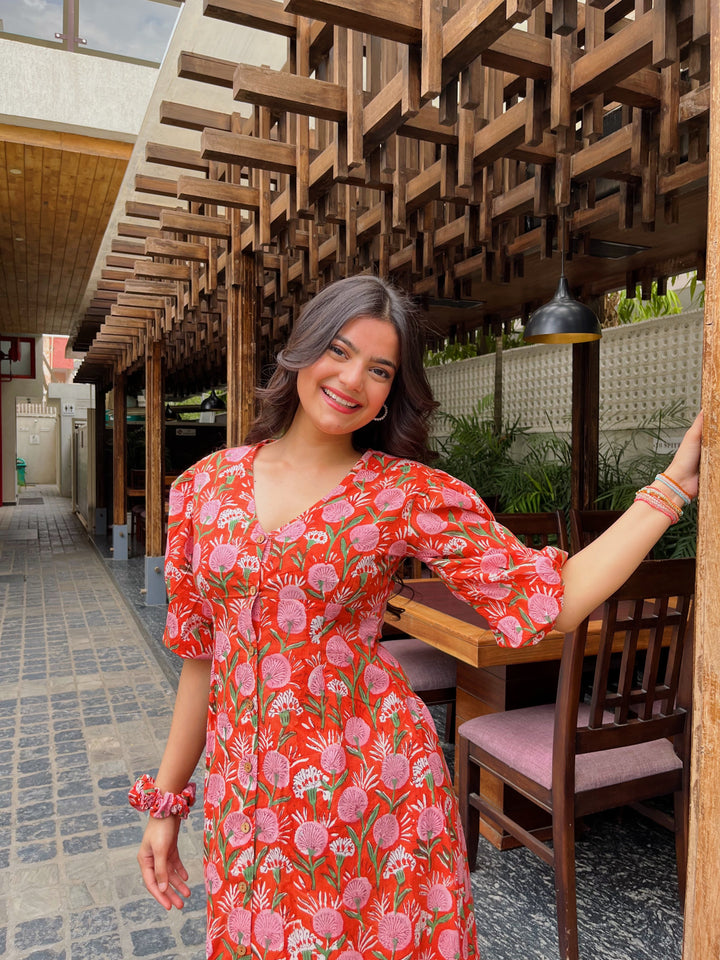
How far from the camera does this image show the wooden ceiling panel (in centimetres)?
630

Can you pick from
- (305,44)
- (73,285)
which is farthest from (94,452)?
(305,44)

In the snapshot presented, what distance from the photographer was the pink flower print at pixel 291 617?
1.04 metres

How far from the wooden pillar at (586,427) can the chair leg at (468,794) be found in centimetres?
275

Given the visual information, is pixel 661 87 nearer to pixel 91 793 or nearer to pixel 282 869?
pixel 282 869

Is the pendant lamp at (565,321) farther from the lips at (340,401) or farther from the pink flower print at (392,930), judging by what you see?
the pink flower print at (392,930)

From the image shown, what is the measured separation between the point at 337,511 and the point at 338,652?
213 millimetres

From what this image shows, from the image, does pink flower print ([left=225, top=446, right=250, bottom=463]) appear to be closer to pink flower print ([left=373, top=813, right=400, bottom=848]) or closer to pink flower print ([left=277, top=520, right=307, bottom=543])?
pink flower print ([left=277, top=520, right=307, bottom=543])

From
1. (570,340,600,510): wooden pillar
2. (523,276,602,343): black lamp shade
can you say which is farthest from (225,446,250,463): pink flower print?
(570,340,600,510): wooden pillar

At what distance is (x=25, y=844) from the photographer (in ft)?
8.48

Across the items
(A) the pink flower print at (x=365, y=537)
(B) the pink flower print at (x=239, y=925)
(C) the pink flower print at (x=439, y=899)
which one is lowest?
(B) the pink flower print at (x=239, y=925)

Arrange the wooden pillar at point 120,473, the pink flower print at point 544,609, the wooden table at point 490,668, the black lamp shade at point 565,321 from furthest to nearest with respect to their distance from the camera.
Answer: the wooden pillar at point 120,473 → the black lamp shade at point 565,321 → the wooden table at point 490,668 → the pink flower print at point 544,609

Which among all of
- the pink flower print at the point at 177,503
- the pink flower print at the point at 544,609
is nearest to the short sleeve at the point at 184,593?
the pink flower print at the point at 177,503

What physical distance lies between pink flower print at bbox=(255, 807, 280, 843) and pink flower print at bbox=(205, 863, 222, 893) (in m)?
0.12

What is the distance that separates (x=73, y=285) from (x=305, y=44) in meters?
9.23
